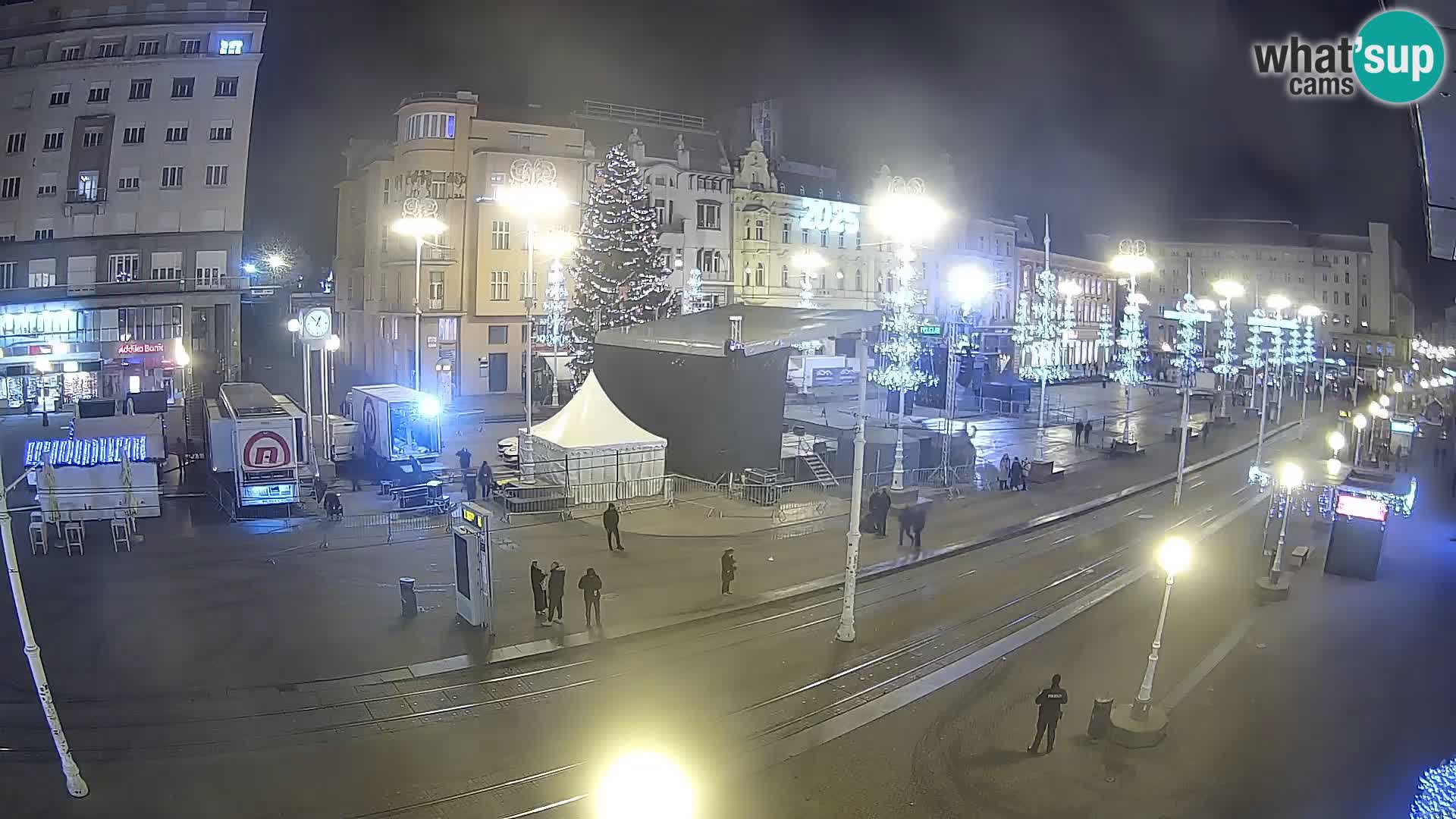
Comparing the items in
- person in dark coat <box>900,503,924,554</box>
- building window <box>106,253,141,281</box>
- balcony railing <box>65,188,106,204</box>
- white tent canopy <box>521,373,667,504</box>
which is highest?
balcony railing <box>65,188,106,204</box>

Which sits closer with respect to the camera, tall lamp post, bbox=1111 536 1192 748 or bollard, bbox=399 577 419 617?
tall lamp post, bbox=1111 536 1192 748

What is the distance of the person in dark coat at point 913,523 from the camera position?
72.1ft

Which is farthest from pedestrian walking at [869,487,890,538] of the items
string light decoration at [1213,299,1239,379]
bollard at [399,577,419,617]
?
string light decoration at [1213,299,1239,379]

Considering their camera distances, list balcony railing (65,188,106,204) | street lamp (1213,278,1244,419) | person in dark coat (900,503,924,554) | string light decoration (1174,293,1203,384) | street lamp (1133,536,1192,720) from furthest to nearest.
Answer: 1. string light decoration (1174,293,1203,384)
2. street lamp (1213,278,1244,419)
3. balcony railing (65,188,106,204)
4. person in dark coat (900,503,924,554)
5. street lamp (1133,536,1192,720)

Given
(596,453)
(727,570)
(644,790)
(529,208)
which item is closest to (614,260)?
(529,208)

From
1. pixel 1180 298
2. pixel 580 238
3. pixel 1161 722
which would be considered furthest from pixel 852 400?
pixel 1180 298

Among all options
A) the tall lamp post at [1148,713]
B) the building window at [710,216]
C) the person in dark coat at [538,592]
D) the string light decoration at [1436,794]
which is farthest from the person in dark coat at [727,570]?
the building window at [710,216]

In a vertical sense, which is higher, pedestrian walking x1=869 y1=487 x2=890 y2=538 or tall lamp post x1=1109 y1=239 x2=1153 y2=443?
tall lamp post x1=1109 y1=239 x2=1153 y2=443

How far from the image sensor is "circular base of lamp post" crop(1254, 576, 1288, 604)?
63.5 feet

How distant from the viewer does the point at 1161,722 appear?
480 inches

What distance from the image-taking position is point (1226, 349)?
70.1 metres

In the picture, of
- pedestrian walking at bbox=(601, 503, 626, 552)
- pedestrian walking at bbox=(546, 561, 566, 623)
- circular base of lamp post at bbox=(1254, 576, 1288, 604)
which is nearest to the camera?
pedestrian walking at bbox=(546, 561, 566, 623)

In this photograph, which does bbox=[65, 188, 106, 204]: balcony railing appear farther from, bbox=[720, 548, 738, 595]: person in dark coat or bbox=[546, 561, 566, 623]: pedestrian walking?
bbox=[720, 548, 738, 595]: person in dark coat

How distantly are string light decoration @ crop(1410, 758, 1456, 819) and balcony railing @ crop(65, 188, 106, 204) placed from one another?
45.6 m
